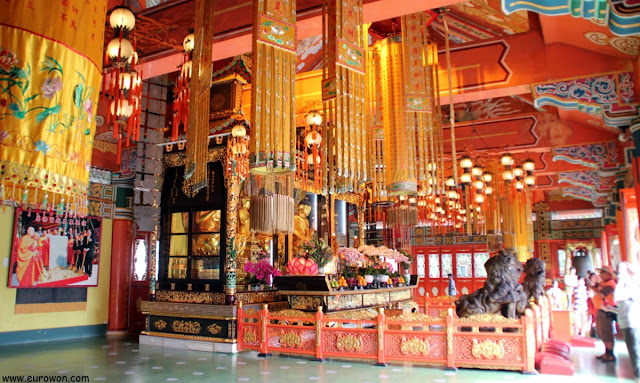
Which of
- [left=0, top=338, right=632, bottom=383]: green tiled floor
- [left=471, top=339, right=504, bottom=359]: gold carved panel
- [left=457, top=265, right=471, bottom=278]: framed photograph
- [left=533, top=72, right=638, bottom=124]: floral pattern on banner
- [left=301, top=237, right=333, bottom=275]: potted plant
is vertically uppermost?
[left=533, top=72, right=638, bottom=124]: floral pattern on banner

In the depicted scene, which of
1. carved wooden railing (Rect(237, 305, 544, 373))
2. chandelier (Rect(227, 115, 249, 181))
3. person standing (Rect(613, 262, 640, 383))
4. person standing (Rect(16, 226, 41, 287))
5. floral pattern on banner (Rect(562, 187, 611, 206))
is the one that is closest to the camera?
person standing (Rect(613, 262, 640, 383))

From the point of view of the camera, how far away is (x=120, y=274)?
10.2 metres

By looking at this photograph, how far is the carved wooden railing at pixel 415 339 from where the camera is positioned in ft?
18.0

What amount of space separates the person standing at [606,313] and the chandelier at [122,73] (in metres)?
5.79

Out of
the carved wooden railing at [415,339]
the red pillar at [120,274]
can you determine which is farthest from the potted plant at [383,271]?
the red pillar at [120,274]

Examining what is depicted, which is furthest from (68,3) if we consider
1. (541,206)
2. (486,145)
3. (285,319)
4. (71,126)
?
(541,206)

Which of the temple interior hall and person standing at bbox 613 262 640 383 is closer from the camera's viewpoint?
the temple interior hall

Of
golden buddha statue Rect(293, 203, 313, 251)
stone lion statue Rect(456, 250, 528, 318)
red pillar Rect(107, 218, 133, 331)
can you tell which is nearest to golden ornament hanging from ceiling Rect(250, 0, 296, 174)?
stone lion statue Rect(456, 250, 528, 318)

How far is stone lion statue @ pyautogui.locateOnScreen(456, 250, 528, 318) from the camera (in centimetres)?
595

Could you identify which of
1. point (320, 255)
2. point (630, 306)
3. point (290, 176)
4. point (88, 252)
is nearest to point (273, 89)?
point (290, 176)

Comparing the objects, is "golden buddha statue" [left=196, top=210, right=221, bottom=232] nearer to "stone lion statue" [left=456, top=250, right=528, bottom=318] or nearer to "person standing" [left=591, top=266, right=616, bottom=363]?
"stone lion statue" [left=456, top=250, right=528, bottom=318]

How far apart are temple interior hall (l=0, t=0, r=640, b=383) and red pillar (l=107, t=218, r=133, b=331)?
42 millimetres

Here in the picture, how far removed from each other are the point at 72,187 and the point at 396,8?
3.80 m

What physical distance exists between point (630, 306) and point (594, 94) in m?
3.00
